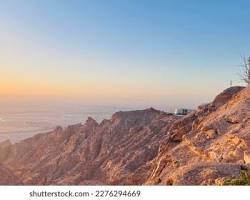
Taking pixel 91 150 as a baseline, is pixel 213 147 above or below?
above

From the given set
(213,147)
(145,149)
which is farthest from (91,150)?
(213,147)

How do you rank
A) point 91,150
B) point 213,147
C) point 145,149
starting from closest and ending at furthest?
point 213,147 → point 145,149 → point 91,150

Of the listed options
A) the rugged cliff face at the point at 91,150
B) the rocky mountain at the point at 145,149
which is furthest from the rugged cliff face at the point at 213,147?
the rugged cliff face at the point at 91,150

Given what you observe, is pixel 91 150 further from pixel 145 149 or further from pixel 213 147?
pixel 213 147

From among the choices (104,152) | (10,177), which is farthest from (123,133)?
(10,177)

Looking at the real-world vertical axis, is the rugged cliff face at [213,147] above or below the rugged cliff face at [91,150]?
above

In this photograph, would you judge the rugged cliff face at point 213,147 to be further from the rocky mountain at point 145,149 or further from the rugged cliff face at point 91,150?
the rugged cliff face at point 91,150

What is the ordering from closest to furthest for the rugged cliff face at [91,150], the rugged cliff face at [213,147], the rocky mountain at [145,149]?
1. the rugged cliff face at [213,147]
2. the rocky mountain at [145,149]
3. the rugged cliff face at [91,150]

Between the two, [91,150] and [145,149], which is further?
[91,150]
